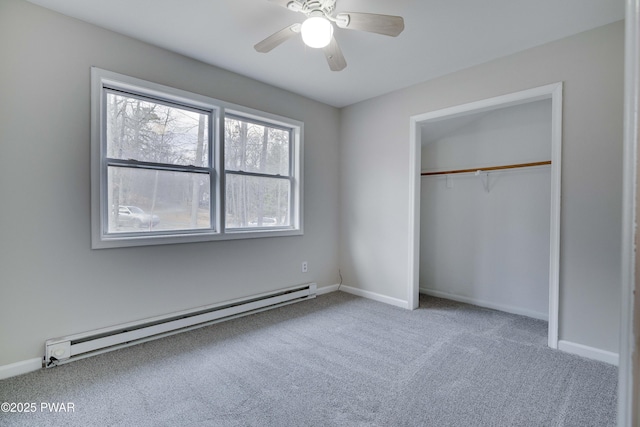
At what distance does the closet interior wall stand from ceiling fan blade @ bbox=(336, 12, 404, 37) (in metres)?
1.80

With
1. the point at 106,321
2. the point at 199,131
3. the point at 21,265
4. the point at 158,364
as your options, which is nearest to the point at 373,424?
the point at 158,364

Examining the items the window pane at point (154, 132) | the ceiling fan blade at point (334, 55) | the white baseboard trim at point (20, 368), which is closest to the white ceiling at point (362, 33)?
the ceiling fan blade at point (334, 55)

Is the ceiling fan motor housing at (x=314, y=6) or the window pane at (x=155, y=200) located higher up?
the ceiling fan motor housing at (x=314, y=6)

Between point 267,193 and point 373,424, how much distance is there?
8.32 ft

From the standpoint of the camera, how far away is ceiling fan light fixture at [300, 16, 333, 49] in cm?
186

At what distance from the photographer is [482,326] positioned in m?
3.02

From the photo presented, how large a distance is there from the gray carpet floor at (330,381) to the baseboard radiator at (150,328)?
0.08 m

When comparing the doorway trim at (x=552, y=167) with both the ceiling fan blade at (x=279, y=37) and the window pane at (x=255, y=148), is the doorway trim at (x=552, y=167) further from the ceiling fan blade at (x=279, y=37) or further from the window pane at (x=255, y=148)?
the ceiling fan blade at (x=279, y=37)

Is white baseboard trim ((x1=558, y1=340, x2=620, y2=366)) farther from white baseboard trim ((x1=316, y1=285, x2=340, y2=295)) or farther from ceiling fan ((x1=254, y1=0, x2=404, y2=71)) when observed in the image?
ceiling fan ((x1=254, y1=0, x2=404, y2=71))

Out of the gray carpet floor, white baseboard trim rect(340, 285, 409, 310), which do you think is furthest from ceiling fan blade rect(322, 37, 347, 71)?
white baseboard trim rect(340, 285, 409, 310)

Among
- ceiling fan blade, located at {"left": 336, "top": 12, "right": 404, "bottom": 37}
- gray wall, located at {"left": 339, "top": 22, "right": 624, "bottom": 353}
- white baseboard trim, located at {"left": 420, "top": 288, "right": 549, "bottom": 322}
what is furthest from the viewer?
white baseboard trim, located at {"left": 420, "top": 288, "right": 549, "bottom": 322}

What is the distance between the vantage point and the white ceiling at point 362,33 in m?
2.12

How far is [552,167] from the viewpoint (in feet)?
8.38

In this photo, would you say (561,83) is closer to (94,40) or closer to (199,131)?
(199,131)
